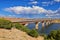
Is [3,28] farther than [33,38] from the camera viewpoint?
Yes

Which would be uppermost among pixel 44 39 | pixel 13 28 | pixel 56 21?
pixel 13 28

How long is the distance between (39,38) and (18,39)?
3885 mm

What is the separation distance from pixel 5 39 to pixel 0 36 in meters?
0.84

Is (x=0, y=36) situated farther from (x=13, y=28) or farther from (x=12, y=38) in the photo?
(x=13, y=28)

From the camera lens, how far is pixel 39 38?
64.6 feet

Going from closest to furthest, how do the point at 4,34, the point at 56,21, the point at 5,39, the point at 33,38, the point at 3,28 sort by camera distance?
the point at 5,39
the point at 4,34
the point at 33,38
the point at 3,28
the point at 56,21

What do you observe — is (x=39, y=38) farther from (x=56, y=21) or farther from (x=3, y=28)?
(x=56, y=21)

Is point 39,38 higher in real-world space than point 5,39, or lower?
lower

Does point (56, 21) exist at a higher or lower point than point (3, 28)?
lower

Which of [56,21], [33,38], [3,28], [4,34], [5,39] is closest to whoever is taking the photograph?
Answer: [5,39]

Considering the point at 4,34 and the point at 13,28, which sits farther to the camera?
the point at 13,28

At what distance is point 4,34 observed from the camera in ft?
56.7

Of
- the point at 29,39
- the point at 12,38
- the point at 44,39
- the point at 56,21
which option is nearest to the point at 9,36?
the point at 12,38

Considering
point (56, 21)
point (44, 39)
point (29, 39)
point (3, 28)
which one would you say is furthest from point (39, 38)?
point (56, 21)
